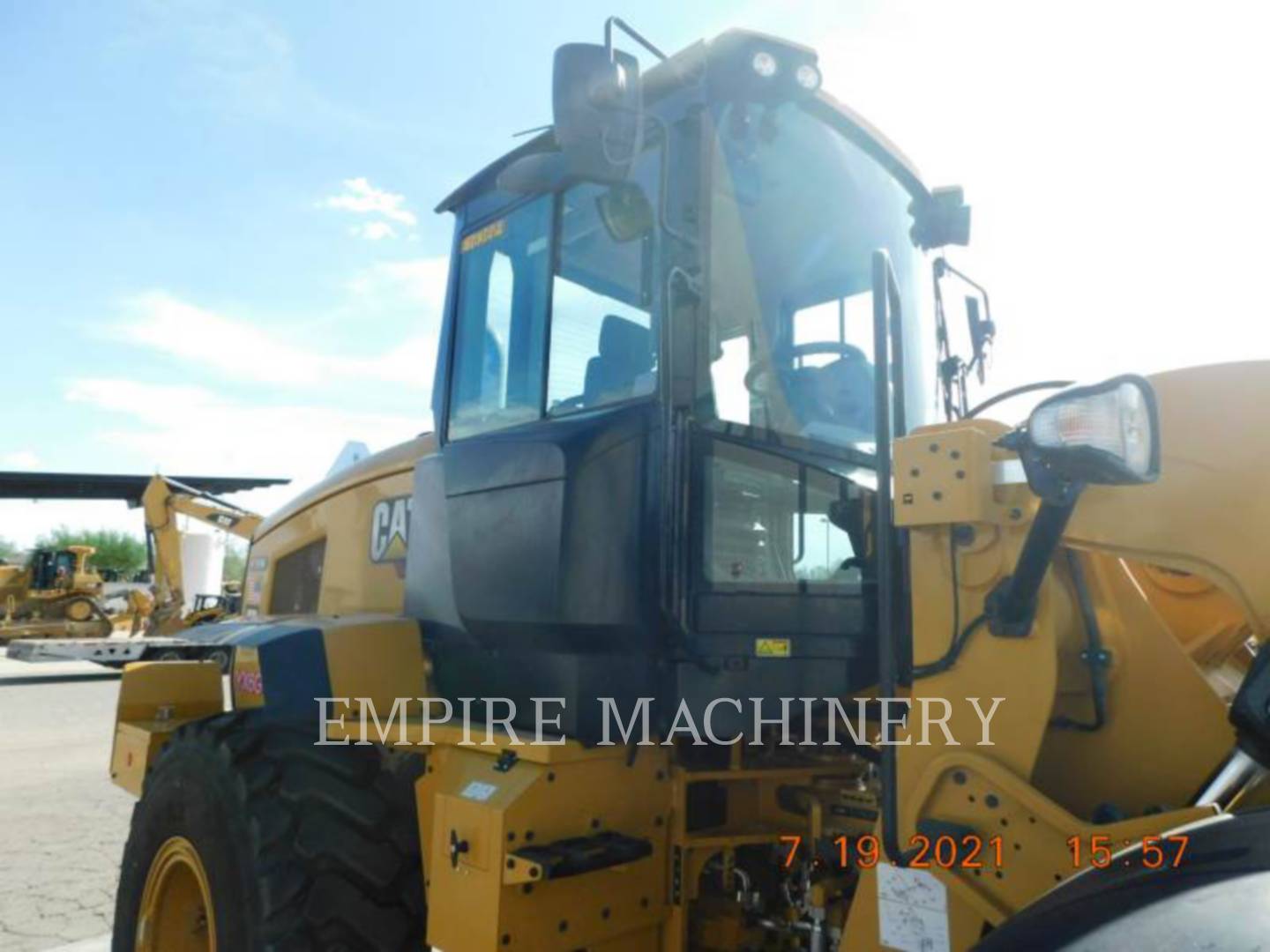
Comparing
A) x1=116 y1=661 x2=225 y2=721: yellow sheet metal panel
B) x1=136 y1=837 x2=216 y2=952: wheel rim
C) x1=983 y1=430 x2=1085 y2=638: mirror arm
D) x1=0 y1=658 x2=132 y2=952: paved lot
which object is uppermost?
x1=983 y1=430 x2=1085 y2=638: mirror arm

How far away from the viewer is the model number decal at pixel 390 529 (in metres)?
3.64

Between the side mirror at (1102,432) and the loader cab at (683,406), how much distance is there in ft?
3.25

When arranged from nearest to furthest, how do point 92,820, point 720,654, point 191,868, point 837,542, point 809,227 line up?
point 720,654 < point 837,542 < point 809,227 < point 191,868 < point 92,820

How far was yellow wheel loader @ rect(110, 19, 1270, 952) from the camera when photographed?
180cm

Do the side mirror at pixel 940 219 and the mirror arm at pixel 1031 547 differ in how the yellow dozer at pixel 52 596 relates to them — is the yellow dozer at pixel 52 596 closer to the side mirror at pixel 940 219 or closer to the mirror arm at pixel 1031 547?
the side mirror at pixel 940 219

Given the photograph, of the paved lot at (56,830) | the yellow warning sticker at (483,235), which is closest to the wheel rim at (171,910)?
the paved lot at (56,830)

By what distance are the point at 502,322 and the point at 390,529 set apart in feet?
3.67

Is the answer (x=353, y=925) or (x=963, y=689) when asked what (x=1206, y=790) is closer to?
(x=963, y=689)

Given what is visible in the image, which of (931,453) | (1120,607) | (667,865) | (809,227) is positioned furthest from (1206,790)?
(809,227)

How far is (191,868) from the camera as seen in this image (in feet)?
10.3

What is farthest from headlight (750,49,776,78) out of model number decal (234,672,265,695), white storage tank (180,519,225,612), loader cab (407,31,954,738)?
white storage tank (180,519,225,612)

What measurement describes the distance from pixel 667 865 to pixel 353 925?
2.93 ft

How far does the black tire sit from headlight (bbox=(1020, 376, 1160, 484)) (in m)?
2.08

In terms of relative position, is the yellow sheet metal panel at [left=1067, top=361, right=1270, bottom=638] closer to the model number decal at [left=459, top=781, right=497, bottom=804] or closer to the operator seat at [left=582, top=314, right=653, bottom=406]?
the operator seat at [left=582, top=314, right=653, bottom=406]
